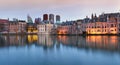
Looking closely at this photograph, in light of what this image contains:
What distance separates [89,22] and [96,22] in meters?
5.00

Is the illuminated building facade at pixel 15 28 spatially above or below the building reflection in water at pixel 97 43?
above

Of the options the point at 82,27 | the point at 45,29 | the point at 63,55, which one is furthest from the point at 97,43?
the point at 45,29

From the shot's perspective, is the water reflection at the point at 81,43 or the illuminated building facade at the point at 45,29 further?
the illuminated building facade at the point at 45,29

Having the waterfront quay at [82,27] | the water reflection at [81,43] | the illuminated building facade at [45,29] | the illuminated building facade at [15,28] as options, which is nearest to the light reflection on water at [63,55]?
the water reflection at [81,43]

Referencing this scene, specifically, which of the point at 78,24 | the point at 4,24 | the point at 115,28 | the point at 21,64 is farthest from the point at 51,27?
the point at 21,64

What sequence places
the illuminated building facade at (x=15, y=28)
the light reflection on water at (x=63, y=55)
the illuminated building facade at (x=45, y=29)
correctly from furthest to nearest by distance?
the illuminated building facade at (x=15, y=28), the illuminated building facade at (x=45, y=29), the light reflection on water at (x=63, y=55)

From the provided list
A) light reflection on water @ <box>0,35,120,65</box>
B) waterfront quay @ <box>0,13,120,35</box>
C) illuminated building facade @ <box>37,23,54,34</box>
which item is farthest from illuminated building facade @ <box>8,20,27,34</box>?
light reflection on water @ <box>0,35,120,65</box>

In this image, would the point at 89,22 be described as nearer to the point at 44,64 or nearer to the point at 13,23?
the point at 13,23

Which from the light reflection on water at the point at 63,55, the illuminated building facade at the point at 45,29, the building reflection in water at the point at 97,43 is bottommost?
the light reflection on water at the point at 63,55

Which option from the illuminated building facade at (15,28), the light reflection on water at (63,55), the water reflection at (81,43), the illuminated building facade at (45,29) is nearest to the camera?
the light reflection on water at (63,55)

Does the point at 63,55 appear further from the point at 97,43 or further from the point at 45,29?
the point at 45,29

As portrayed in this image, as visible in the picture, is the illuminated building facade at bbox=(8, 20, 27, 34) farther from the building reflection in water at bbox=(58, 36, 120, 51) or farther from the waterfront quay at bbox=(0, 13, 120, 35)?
the building reflection in water at bbox=(58, 36, 120, 51)

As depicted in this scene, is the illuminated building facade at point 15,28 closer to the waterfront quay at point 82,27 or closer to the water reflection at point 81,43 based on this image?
the waterfront quay at point 82,27

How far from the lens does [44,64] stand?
45.5ft
